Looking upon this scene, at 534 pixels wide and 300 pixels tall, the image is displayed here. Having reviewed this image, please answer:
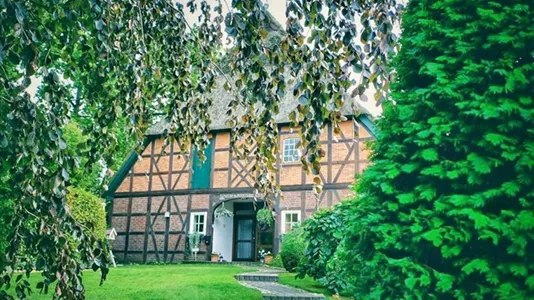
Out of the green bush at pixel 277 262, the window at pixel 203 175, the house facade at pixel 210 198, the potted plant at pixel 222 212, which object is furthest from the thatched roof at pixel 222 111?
the green bush at pixel 277 262

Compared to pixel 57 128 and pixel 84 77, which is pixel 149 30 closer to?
pixel 84 77

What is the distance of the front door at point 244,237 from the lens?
17891 mm

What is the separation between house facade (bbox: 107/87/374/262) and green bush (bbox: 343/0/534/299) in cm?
1267

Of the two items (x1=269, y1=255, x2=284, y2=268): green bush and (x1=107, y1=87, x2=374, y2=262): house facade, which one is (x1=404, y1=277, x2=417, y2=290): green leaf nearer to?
(x1=269, y1=255, x2=284, y2=268): green bush

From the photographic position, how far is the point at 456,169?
227cm

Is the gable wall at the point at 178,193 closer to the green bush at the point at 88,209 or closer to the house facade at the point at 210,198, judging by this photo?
the house facade at the point at 210,198

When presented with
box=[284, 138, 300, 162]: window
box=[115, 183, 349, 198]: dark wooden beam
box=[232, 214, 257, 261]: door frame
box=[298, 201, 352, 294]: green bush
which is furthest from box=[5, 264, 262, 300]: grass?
box=[232, 214, 257, 261]: door frame

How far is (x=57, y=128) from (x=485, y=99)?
1.89 m

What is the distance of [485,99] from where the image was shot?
2264 millimetres

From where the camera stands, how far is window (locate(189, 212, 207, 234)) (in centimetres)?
1709

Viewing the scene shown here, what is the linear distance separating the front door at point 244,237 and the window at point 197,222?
1.52 m

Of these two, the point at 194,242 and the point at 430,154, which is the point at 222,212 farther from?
the point at 430,154

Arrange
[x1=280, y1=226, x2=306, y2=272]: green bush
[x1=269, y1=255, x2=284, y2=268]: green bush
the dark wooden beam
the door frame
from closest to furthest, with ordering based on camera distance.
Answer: [x1=280, y1=226, x2=306, y2=272]: green bush < [x1=269, y1=255, x2=284, y2=268]: green bush < the dark wooden beam < the door frame

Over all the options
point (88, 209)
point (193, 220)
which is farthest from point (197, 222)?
point (88, 209)
